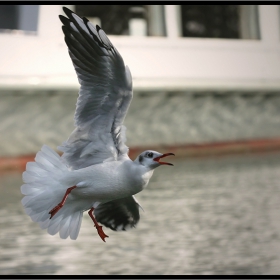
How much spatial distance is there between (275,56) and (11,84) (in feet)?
6.59

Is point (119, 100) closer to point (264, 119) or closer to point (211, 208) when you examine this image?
point (211, 208)

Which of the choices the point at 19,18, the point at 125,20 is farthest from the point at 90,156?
the point at 125,20

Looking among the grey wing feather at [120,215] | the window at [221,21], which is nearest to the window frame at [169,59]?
the window at [221,21]

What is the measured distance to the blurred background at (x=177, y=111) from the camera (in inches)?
110

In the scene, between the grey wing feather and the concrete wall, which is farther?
the concrete wall

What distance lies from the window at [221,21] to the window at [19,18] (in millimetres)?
1120

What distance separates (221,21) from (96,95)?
3661 millimetres

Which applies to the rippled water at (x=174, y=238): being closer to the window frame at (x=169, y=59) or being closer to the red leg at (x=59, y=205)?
the red leg at (x=59, y=205)

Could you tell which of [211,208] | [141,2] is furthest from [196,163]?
[211,208]

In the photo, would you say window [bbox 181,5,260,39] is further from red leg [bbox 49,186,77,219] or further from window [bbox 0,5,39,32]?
red leg [bbox 49,186,77,219]

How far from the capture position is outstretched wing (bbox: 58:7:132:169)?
1834 mm

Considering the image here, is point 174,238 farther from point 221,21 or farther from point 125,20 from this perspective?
point 221,21

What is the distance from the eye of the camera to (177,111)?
501 cm

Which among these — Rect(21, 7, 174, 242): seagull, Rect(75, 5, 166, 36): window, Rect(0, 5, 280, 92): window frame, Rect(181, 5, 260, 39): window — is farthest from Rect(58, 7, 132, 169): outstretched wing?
Rect(181, 5, 260, 39): window
